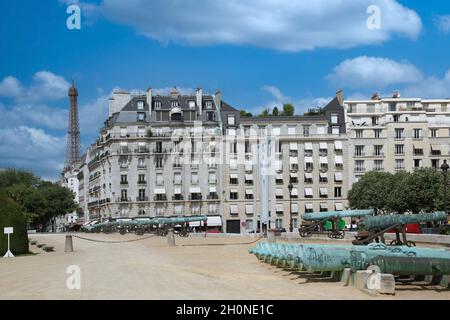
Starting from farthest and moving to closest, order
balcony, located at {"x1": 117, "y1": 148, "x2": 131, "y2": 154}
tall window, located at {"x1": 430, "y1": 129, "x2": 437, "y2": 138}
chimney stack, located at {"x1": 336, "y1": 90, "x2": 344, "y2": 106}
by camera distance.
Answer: chimney stack, located at {"x1": 336, "y1": 90, "x2": 344, "y2": 106}, balcony, located at {"x1": 117, "y1": 148, "x2": 131, "y2": 154}, tall window, located at {"x1": 430, "y1": 129, "x2": 437, "y2": 138}

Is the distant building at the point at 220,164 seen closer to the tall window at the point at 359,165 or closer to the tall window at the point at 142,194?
the tall window at the point at 142,194

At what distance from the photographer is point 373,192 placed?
303 feet

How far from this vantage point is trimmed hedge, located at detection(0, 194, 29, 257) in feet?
141

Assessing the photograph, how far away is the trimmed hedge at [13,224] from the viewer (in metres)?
42.8

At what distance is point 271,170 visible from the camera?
104 metres

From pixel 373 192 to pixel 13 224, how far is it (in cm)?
5737

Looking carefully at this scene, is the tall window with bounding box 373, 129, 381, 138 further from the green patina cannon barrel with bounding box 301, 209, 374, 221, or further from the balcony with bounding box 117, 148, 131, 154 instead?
the green patina cannon barrel with bounding box 301, 209, 374, 221

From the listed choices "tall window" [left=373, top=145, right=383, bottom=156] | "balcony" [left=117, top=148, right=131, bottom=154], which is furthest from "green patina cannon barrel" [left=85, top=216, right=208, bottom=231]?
"tall window" [left=373, top=145, right=383, bottom=156]

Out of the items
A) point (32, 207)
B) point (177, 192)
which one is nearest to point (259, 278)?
point (177, 192)

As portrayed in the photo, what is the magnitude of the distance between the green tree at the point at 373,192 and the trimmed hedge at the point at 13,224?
55320 mm

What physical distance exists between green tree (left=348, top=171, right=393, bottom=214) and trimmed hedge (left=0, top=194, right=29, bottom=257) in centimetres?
5532

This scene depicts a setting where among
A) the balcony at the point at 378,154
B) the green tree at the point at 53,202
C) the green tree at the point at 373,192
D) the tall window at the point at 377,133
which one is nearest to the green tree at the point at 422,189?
the green tree at the point at 373,192

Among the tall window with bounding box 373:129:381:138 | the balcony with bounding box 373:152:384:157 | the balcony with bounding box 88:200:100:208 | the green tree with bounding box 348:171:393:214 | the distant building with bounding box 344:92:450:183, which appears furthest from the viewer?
the balcony with bounding box 88:200:100:208
